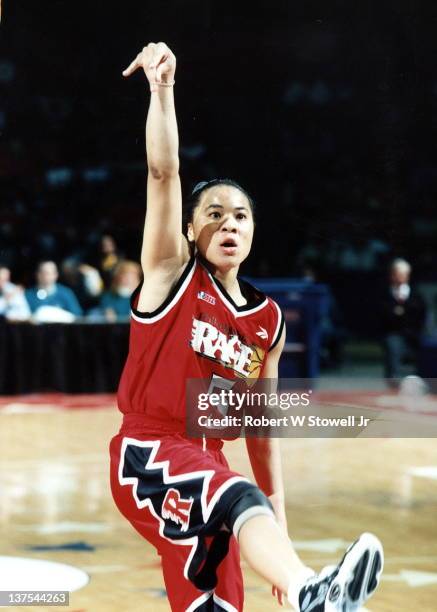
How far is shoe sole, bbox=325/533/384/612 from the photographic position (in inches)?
101

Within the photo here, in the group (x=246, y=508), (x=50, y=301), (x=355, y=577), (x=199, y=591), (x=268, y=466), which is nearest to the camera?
(x=355, y=577)

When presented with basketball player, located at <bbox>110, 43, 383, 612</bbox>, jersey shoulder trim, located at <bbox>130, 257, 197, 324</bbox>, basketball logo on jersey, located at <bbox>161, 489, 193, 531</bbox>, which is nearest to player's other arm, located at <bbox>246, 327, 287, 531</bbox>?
basketball player, located at <bbox>110, 43, 383, 612</bbox>

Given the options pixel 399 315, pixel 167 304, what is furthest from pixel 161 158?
pixel 399 315

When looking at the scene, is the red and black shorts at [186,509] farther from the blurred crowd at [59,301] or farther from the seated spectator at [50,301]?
the seated spectator at [50,301]

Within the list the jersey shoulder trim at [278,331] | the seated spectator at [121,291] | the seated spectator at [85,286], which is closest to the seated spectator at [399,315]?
the seated spectator at [121,291]

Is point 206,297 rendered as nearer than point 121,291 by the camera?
Yes

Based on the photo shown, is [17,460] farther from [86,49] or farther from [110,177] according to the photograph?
[110,177]

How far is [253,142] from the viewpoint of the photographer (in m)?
11.8

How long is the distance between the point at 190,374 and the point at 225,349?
0.46 feet

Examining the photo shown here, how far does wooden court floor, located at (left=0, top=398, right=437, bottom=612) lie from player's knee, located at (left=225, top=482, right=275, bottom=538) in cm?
150

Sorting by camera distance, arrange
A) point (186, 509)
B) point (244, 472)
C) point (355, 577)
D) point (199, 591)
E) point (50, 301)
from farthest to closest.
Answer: point (50, 301)
point (244, 472)
point (199, 591)
point (186, 509)
point (355, 577)

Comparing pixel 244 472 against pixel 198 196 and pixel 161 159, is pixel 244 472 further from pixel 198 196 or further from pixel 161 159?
pixel 161 159

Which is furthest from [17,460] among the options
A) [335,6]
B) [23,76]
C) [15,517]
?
[23,76]

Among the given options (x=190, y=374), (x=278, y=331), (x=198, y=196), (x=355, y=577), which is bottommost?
(x=355, y=577)
